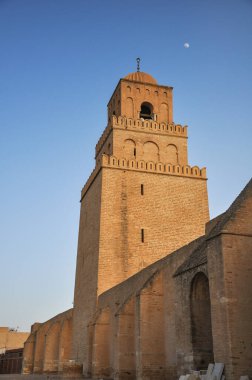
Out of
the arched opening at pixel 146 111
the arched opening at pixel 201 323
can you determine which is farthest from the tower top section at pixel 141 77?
the arched opening at pixel 201 323

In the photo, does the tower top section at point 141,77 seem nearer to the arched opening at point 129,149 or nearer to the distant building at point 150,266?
the distant building at point 150,266

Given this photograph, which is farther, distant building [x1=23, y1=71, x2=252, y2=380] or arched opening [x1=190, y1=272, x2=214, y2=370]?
arched opening [x1=190, y1=272, x2=214, y2=370]

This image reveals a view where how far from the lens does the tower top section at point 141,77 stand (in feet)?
91.1

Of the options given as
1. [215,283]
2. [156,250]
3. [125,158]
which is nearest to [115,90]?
[125,158]

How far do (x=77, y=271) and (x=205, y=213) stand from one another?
848 centimetres

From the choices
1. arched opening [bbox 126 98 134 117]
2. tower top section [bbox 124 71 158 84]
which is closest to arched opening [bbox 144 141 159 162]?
arched opening [bbox 126 98 134 117]

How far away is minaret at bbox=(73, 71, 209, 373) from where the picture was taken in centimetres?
2183

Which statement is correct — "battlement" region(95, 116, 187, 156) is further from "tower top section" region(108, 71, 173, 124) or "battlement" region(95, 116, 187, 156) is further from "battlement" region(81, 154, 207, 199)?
"battlement" region(81, 154, 207, 199)

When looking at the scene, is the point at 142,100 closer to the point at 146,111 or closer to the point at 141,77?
the point at 146,111

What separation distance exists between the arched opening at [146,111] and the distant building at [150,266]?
9cm

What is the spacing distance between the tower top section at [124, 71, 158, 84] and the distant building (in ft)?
0.24

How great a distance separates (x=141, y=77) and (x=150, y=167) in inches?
283

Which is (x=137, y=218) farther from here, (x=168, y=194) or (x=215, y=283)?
(x=215, y=283)

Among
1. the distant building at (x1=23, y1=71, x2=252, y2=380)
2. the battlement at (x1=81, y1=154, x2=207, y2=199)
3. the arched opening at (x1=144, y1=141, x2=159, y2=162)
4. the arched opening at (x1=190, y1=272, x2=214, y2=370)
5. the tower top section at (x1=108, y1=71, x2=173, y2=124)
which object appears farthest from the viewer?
the tower top section at (x1=108, y1=71, x2=173, y2=124)
